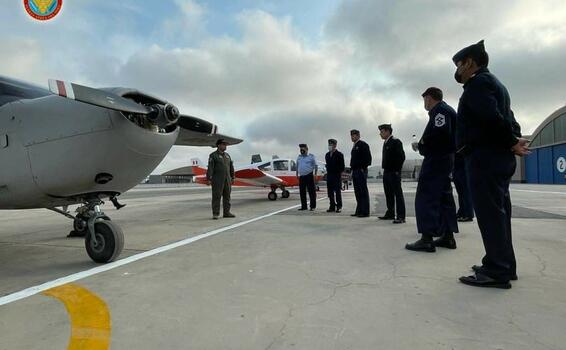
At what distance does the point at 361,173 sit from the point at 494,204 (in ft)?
16.1

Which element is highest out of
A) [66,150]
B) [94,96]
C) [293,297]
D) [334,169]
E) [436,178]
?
[94,96]

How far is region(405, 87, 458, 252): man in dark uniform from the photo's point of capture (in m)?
4.08

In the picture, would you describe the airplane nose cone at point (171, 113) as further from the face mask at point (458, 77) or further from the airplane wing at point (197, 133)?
the face mask at point (458, 77)

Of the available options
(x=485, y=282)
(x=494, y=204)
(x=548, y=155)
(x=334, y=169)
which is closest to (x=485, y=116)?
(x=494, y=204)

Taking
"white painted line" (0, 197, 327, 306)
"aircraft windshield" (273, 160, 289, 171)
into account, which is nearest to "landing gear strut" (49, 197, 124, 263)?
"white painted line" (0, 197, 327, 306)

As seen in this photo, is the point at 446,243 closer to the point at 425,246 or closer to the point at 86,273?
the point at 425,246

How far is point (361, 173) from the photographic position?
7.74 m

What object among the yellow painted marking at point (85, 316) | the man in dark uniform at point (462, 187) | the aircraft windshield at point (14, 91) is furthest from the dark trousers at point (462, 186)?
the aircraft windshield at point (14, 91)

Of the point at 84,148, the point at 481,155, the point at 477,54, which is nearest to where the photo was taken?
the point at 481,155

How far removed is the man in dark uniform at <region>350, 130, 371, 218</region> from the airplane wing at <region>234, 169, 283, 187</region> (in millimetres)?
7022

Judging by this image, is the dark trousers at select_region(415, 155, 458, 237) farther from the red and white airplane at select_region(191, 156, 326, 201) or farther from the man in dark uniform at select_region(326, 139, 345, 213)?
the red and white airplane at select_region(191, 156, 326, 201)

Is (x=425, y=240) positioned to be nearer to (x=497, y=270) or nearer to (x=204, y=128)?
(x=497, y=270)

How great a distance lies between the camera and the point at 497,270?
277 cm

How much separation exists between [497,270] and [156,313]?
98.4 inches
